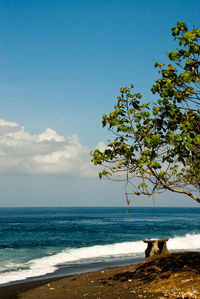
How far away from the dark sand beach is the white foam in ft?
13.0

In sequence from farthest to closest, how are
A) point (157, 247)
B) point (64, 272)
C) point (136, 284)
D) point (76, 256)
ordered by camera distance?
1. point (76, 256)
2. point (64, 272)
3. point (157, 247)
4. point (136, 284)

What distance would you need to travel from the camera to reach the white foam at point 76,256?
64.4ft

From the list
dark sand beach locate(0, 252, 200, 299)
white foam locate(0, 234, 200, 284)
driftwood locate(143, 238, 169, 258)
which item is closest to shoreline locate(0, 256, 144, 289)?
white foam locate(0, 234, 200, 284)

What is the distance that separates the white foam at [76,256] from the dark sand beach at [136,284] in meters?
3.97

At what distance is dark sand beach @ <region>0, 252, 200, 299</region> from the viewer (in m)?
10.7

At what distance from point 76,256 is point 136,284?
56.9 ft

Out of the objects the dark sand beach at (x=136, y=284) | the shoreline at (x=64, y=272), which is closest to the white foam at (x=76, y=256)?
the shoreline at (x=64, y=272)

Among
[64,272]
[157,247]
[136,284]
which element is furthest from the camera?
[64,272]

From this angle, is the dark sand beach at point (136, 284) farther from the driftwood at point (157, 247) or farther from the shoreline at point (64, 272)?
the shoreline at point (64, 272)

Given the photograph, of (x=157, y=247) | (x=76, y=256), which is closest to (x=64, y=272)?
(x=157, y=247)

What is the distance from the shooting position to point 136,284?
1186 cm

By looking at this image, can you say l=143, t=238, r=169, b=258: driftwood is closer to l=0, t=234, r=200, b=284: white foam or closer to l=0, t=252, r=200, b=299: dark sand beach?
l=0, t=252, r=200, b=299: dark sand beach

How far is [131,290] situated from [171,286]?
4.92 feet

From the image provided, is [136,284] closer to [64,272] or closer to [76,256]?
[64,272]
